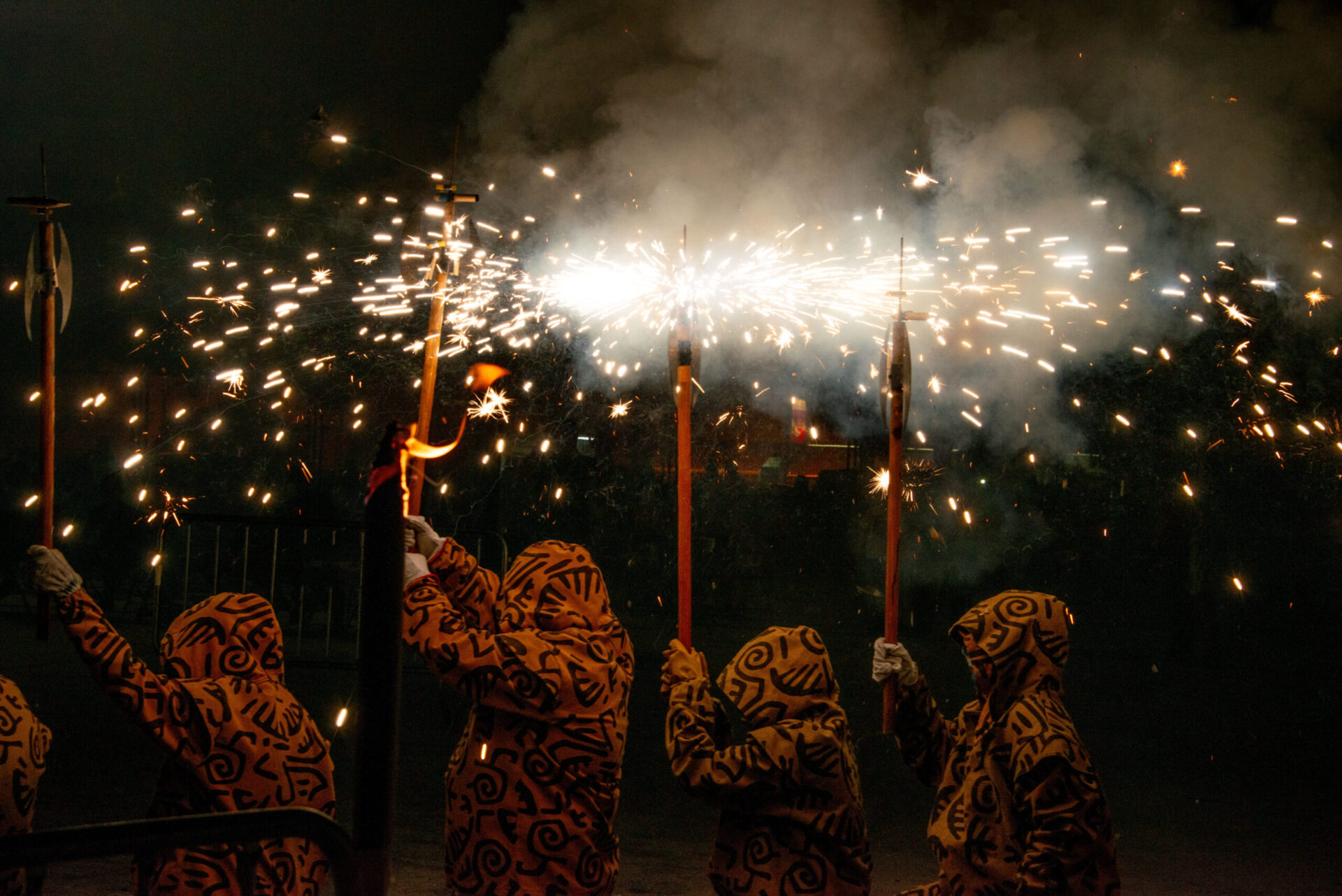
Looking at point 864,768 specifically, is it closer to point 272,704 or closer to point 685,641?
point 685,641

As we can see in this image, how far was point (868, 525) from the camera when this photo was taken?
12.3 meters

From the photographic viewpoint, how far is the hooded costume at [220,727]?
2.48m

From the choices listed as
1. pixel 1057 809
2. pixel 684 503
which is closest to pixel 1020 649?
pixel 1057 809

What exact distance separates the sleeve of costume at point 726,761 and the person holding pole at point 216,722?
1.05m

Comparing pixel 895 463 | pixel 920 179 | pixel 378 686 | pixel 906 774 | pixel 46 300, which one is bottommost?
pixel 906 774

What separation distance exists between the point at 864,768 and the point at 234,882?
541 cm

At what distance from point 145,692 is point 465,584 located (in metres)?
1.16

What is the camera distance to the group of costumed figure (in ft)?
8.41

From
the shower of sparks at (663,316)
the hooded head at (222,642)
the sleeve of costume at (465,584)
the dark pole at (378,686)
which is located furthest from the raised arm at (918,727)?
the shower of sparks at (663,316)

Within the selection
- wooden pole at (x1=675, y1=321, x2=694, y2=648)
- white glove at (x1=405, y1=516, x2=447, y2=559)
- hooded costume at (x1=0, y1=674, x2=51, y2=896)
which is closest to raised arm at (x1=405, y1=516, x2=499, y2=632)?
white glove at (x1=405, y1=516, x2=447, y2=559)

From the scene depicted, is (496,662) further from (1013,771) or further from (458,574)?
(1013,771)

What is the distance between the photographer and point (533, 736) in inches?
116

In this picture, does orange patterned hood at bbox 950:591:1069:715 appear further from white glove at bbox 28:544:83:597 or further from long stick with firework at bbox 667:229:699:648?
white glove at bbox 28:544:83:597

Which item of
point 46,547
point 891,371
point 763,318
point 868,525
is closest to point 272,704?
point 46,547
